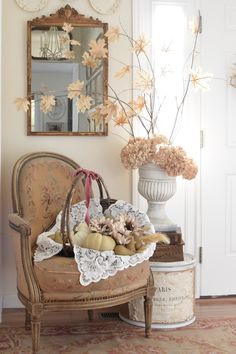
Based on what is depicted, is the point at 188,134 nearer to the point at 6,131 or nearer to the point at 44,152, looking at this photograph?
the point at 44,152

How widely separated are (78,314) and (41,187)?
840 millimetres

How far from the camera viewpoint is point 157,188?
296 centimetres

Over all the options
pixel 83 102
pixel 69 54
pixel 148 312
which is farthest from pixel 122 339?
pixel 69 54

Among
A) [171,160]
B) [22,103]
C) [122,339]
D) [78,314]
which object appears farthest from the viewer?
[78,314]

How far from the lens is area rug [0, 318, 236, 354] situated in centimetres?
254

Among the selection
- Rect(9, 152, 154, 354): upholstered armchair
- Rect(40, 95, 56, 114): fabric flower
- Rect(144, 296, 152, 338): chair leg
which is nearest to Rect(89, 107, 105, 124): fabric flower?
Rect(40, 95, 56, 114): fabric flower

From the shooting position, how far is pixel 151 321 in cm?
278

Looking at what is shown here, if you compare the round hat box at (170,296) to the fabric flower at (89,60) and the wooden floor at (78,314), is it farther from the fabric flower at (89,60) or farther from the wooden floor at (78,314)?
the fabric flower at (89,60)

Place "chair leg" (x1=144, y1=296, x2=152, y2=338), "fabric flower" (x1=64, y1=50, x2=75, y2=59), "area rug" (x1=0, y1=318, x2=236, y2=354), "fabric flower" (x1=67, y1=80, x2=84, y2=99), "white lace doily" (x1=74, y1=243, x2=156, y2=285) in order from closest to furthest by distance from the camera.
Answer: "white lace doily" (x1=74, y1=243, x2=156, y2=285) < "area rug" (x1=0, y1=318, x2=236, y2=354) < "chair leg" (x1=144, y1=296, x2=152, y2=338) < "fabric flower" (x1=67, y1=80, x2=84, y2=99) < "fabric flower" (x1=64, y1=50, x2=75, y2=59)

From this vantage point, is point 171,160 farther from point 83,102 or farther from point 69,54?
point 69,54

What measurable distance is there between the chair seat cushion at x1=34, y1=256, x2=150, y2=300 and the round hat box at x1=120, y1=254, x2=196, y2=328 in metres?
0.38

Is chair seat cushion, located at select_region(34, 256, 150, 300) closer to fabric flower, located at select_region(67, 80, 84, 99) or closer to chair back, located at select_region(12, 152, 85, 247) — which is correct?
chair back, located at select_region(12, 152, 85, 247)

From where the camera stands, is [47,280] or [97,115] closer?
[47,280]

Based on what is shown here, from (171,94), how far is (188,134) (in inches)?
11.4
